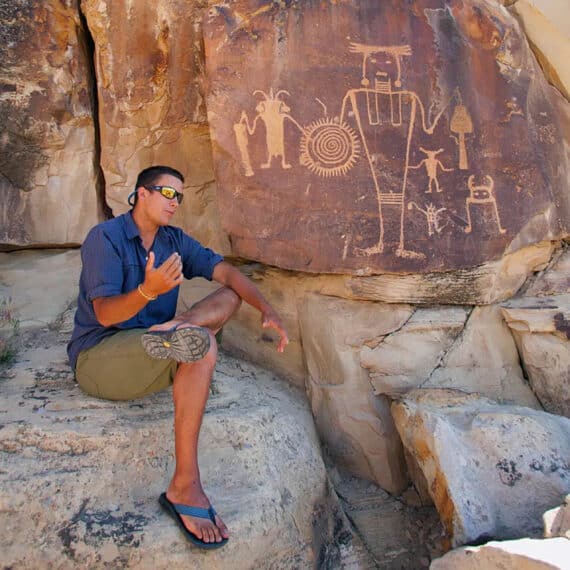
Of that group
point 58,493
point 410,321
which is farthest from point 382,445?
point 58,493

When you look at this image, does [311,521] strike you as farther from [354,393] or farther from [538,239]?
[538,239]

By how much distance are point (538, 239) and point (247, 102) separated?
1381 mm

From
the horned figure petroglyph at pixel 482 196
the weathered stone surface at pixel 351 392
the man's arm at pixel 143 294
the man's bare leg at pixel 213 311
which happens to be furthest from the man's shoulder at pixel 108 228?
the horned figure petroglyph at pixel 482 196

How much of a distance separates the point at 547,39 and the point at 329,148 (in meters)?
1.38

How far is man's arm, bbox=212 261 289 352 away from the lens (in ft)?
7.80

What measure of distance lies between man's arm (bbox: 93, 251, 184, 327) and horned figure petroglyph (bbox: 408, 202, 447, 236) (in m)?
1.25

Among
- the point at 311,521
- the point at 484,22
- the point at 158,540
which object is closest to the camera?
the point at 158,540

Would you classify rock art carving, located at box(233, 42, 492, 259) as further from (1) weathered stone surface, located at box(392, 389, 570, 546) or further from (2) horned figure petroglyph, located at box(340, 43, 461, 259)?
(1) weathered stone surface, located at box(392, 389, 570, 546)

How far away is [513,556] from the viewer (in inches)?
68.2

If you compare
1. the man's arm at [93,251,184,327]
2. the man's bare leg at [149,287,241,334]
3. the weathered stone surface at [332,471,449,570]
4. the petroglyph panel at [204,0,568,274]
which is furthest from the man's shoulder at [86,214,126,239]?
the weathered stone surface at [332,471,449,570]

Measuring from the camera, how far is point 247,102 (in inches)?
112

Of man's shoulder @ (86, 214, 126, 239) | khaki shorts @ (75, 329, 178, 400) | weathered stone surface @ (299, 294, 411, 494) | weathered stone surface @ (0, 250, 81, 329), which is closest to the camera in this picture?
khaki shorts @ (75, 329, 178, 400)

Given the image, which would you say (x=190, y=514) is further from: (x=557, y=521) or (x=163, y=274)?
(x=557, y=521)

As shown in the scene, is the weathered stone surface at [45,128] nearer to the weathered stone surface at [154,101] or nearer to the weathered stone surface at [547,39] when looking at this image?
the weathered stone surface at [154,101]
